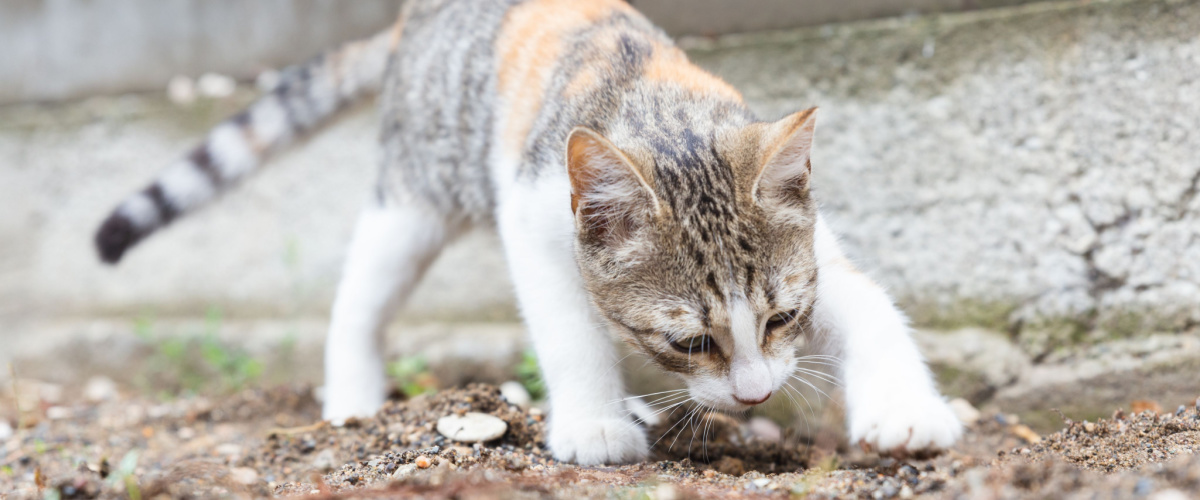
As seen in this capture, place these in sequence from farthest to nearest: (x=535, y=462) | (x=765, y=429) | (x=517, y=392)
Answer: (x=517, y=392)
(x=765, y=429)
(x=535, y=462)

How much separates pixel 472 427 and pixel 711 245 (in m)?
0.88

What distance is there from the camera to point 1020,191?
2.88m

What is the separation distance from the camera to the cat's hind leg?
125 inches

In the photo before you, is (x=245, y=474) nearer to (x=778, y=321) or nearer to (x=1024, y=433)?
(x=778, y=321)

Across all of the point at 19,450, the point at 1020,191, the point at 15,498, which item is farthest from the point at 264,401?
the point at 1020,191

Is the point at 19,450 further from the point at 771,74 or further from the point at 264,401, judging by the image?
the point at 771,74

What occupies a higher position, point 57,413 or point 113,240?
point 113,240

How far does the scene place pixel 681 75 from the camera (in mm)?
2434

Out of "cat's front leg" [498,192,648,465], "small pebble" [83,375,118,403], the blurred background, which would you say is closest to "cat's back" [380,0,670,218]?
"cat's front leg" [498,192,648,465]

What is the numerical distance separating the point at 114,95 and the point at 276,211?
1.30 m

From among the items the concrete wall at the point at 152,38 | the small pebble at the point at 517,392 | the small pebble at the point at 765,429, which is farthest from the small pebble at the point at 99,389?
the small pebble at the point at 765,429

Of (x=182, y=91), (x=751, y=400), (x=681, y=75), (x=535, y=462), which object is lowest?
(x=535, y=462)

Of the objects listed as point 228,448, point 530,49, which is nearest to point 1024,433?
point 530,49

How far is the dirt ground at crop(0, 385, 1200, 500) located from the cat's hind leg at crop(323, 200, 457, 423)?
334mm
